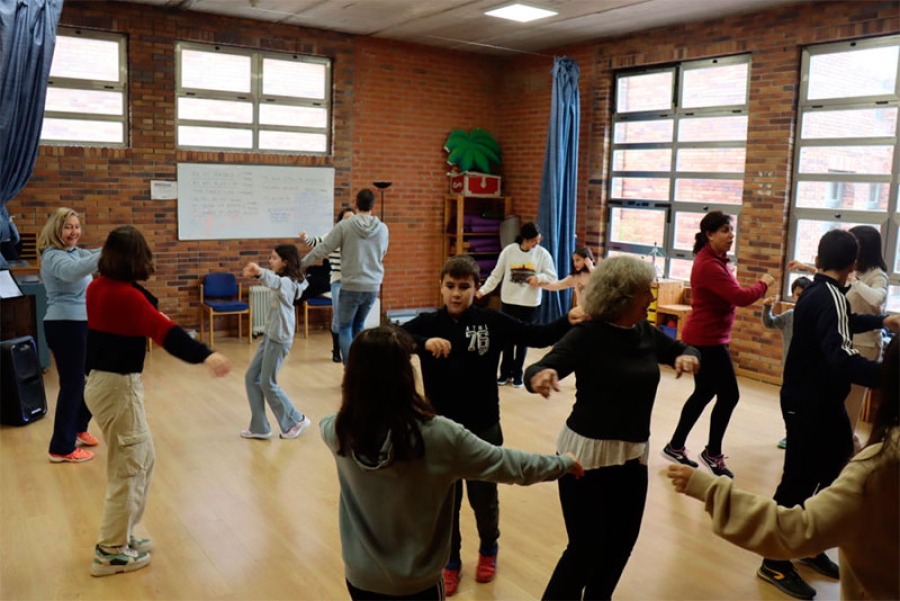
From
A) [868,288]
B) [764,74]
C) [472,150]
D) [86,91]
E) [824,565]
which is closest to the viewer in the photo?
[824,565]

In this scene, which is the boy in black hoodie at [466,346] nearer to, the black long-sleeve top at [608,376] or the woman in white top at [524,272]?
the black long-sleeve top at [608,376]

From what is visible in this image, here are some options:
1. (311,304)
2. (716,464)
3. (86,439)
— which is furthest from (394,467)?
(311,304)

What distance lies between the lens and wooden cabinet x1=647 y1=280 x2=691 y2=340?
24.1 ft

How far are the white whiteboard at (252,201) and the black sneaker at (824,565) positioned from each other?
20.9 ft

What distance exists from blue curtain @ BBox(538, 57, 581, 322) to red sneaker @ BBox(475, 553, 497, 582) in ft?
17.3

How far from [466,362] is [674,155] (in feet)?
19.5

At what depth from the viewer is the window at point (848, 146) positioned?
625cm

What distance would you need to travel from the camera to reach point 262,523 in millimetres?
3734

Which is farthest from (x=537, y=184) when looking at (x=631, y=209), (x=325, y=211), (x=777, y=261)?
(x=777, y=261)

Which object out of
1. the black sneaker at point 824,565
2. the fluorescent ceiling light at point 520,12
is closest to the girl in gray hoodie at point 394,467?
→ the black sneaker at point 824,565

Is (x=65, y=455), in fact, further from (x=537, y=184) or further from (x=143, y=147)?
(x=537, y=184)

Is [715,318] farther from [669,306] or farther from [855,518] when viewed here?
[669,306]

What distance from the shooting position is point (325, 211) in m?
8.66

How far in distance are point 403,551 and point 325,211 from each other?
7.07m
